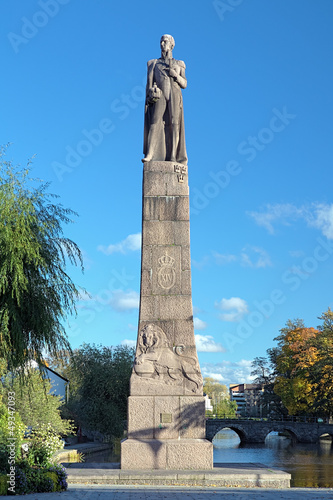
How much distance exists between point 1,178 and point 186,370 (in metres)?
6.36

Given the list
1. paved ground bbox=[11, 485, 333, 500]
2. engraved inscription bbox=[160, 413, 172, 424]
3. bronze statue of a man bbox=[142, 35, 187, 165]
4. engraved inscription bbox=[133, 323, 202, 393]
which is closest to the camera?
paved ground bbox=[11, 485, 333, 500]

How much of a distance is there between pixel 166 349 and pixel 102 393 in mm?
27072

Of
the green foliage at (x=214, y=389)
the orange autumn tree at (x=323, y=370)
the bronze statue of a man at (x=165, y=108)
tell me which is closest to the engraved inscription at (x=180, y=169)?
the bronze statue of a man at (x=165, y=108)

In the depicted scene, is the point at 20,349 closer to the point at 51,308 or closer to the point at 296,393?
the point at 51,308

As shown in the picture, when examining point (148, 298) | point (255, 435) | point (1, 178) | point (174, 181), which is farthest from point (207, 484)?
point (255, 435)

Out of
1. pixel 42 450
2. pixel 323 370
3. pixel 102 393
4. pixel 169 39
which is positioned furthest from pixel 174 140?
pixel 323 370

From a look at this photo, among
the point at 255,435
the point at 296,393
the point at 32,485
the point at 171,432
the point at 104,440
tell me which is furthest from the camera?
the point at 255,435

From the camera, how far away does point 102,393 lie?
37750mm

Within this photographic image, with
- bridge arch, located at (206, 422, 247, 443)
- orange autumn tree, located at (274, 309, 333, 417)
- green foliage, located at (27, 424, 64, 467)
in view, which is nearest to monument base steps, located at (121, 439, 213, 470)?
green foliage, located at (27, 424, 64, 467)

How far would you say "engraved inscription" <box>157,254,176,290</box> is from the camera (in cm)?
1255

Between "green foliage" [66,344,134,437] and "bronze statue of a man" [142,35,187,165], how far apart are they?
2520 centimetres

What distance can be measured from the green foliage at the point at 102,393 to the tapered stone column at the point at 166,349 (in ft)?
82.5

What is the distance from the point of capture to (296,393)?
48.3 meters

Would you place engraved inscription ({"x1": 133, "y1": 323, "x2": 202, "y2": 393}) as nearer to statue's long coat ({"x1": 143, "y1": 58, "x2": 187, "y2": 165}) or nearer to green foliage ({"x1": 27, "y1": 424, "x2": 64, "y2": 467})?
A: green foliage ({"x1": 27, "y1": 424, "x2": 64, "y2": 467})
